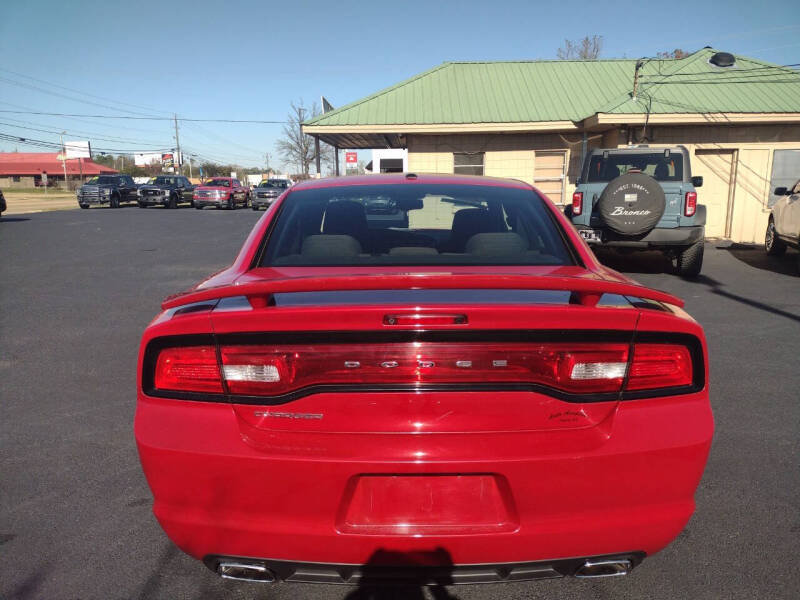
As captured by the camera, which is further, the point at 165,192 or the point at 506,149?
the point at 165,192

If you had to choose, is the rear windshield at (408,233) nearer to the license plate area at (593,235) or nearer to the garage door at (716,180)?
the license plate area at (593,235)

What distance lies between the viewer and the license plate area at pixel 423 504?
1604 mm

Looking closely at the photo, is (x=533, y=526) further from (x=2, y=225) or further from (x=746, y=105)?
(x=2, y=225)

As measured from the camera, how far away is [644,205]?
8.55 meters

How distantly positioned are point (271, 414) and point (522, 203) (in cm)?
181

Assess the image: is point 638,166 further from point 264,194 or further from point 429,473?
point 264,194

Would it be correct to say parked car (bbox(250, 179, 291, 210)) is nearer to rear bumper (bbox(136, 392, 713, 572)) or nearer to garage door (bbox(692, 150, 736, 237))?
garage door (bbox(692, 150, 736, 237))

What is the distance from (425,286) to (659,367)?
0.77m

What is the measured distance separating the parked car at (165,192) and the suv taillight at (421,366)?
33.1m

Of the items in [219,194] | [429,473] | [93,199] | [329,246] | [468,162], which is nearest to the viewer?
[429,473]

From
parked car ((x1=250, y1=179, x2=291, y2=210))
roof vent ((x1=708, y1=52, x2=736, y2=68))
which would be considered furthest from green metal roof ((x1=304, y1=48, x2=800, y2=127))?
parked car ((x1=250, y1=179, x2=291, y2=210))

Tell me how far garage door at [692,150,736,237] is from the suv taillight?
1548cm

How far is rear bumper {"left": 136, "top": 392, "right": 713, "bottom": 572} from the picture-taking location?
159 cm

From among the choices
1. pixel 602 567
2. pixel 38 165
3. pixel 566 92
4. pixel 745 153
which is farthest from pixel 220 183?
pixel 38 165
